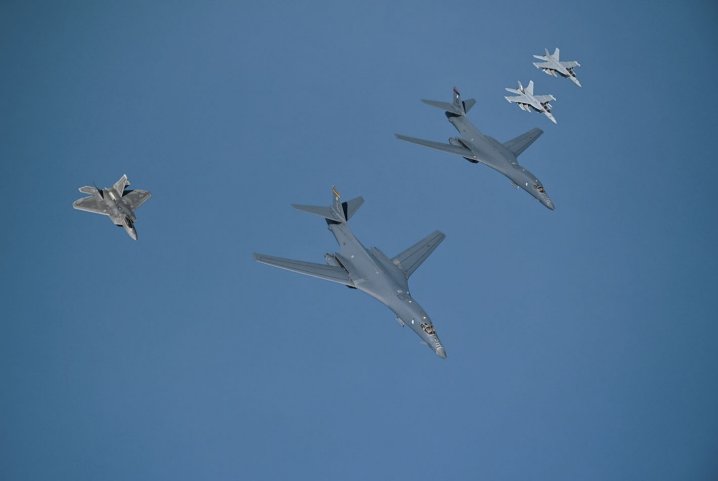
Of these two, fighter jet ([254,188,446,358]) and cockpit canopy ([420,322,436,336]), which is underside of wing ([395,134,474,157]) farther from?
cockpit canopy ([420,322,436,336])

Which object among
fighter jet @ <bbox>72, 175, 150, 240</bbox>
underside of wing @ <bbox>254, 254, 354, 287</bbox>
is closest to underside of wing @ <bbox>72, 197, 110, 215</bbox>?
fighter jet @ <bbox>72, 175, 150, 240</bbox>

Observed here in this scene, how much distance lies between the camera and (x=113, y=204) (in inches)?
1496

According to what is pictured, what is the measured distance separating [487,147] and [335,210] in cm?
1345

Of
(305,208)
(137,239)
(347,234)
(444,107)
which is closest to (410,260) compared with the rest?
(347,234)

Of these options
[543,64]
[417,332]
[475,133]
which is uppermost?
[543,64]

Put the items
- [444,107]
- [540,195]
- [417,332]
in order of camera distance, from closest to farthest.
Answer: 1. [417,332]
2. [540,195]
3. [444,107]

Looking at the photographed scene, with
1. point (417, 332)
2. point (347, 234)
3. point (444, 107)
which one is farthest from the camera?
point (444, 107)

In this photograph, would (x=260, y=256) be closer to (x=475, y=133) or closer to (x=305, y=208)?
(x=305, y=208)

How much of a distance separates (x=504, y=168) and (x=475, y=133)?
3774 millimetres

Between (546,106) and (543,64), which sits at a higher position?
(543,64)

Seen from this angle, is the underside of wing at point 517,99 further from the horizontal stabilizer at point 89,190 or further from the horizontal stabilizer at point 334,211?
the horizontal stabilizer at point 89,190

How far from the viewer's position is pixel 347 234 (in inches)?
1553

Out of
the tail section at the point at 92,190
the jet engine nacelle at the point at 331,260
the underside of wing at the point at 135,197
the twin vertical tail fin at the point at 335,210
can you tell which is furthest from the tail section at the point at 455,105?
the tail section at the point at 92,190

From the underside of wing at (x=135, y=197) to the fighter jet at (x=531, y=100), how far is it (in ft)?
96.4
